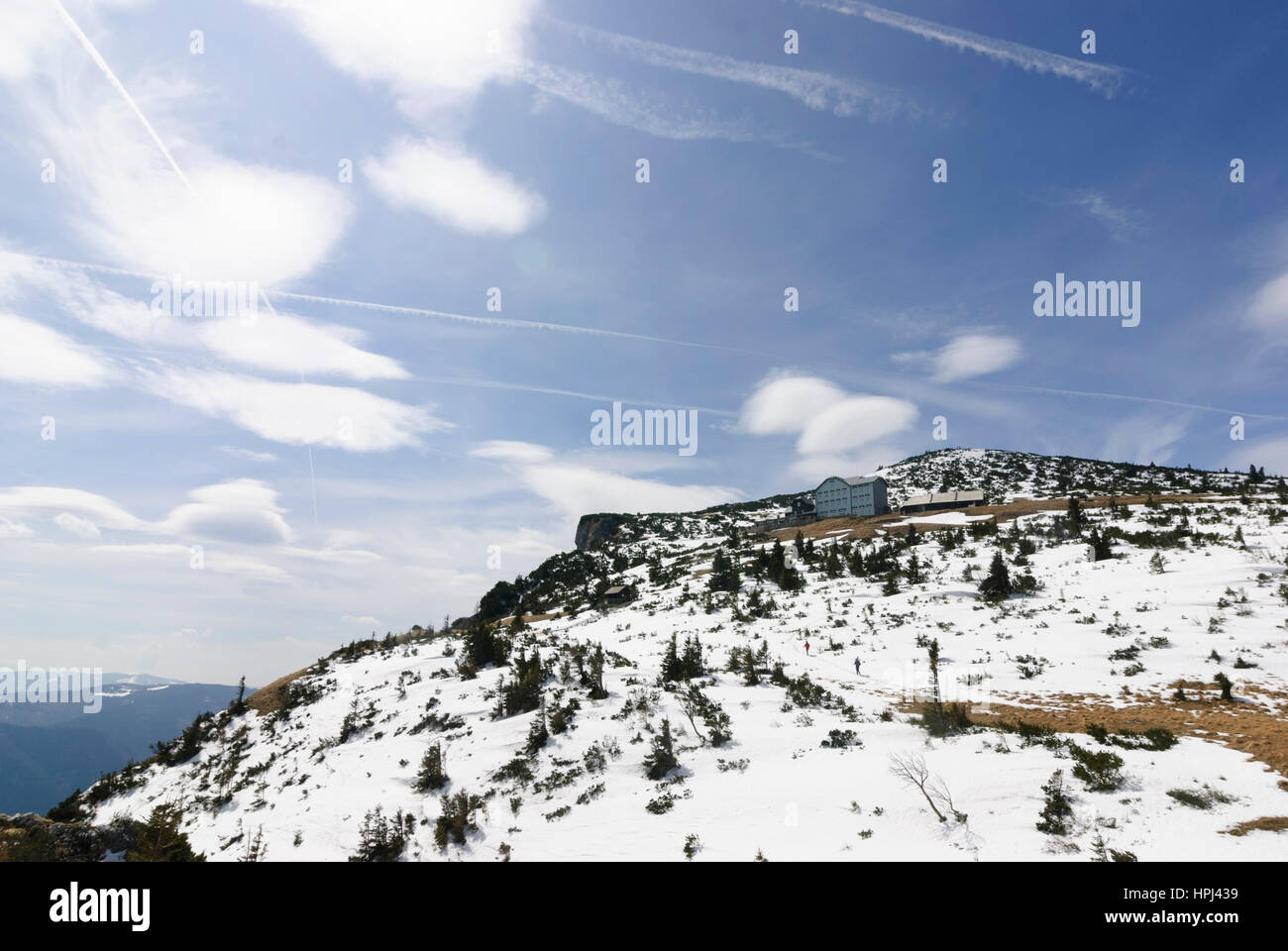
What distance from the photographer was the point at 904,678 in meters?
Result: 21.1

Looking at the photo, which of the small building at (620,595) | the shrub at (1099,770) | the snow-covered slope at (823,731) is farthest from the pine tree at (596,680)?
the small building at (620,595)

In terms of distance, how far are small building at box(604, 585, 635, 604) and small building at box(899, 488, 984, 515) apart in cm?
4586

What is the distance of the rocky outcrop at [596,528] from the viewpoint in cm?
9664

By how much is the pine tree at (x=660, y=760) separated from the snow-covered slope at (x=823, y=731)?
0.38 m

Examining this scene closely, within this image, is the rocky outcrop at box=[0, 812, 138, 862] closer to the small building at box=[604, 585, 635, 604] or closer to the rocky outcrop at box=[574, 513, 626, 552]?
the small building at box=[604, 585, 635, 604]

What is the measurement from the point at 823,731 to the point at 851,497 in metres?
71.0

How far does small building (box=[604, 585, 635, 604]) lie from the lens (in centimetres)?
4461

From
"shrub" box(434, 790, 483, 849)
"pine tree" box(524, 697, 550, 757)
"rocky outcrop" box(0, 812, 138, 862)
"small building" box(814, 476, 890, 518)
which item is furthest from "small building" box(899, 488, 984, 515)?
"rocky outcrop" box(0, 812, 138, 862)

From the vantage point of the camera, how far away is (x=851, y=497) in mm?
81688

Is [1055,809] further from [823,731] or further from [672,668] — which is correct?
[672,668]

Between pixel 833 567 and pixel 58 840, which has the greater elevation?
pixel 833 567

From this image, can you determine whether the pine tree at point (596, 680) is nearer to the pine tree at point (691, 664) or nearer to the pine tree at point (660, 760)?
the pine tree at point (691, 664)

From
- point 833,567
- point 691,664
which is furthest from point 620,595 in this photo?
point 691,664
